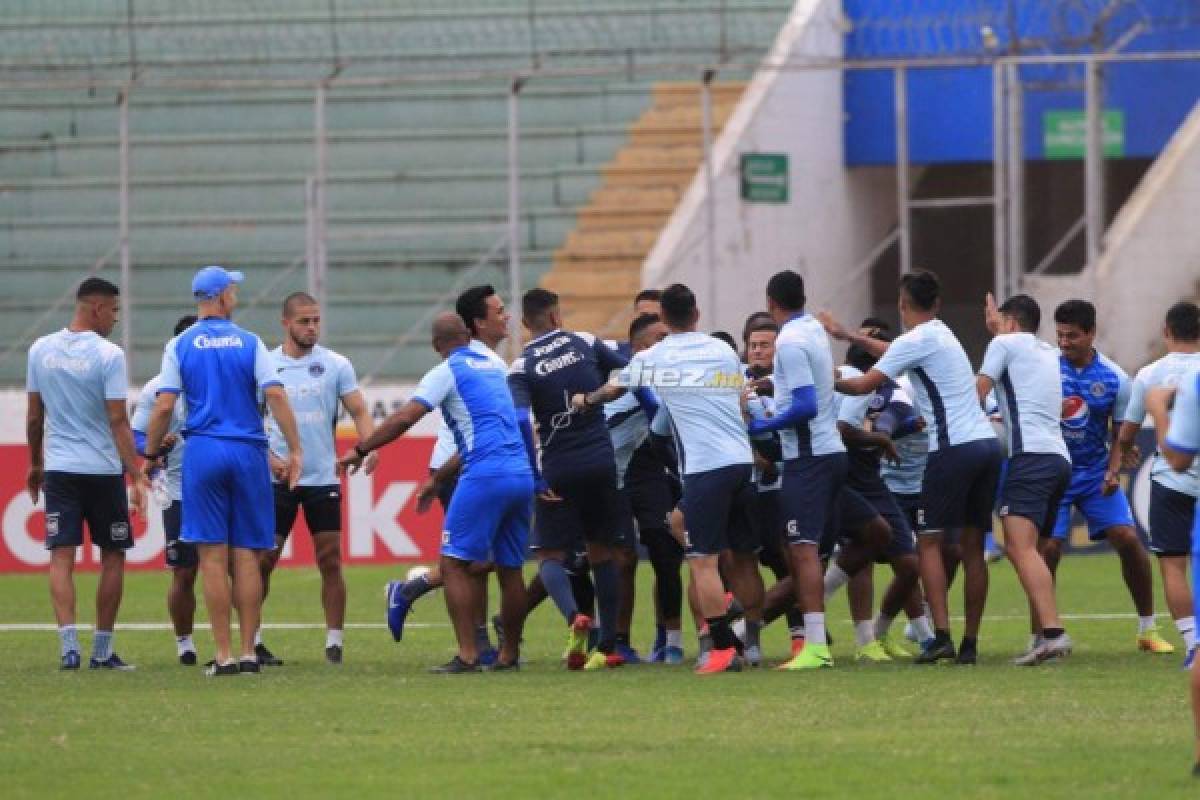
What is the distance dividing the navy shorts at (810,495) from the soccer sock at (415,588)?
8.68 feet

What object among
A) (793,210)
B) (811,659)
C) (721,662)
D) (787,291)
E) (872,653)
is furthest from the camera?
(793,210)

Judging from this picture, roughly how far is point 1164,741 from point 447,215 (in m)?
19.6

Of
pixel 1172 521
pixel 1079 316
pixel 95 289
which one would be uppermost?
pixel 95 289

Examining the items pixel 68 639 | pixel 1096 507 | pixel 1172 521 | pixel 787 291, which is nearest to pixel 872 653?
pixel 1096 507

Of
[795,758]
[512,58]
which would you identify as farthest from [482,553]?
[512,58]

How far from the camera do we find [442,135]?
31.1m

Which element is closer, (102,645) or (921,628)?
(102,645)

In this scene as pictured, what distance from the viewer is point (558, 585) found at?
606 inches

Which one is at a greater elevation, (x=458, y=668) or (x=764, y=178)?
(x=764, y=178)

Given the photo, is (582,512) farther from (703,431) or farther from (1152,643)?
(1152,643)

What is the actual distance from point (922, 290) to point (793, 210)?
13.7 m

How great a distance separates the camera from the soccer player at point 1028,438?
14688 millimetres

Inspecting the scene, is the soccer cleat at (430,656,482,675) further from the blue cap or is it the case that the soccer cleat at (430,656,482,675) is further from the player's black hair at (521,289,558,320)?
the blue cap

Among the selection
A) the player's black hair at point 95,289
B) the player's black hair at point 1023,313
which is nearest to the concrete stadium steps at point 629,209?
the player's black hair at point 95,289
